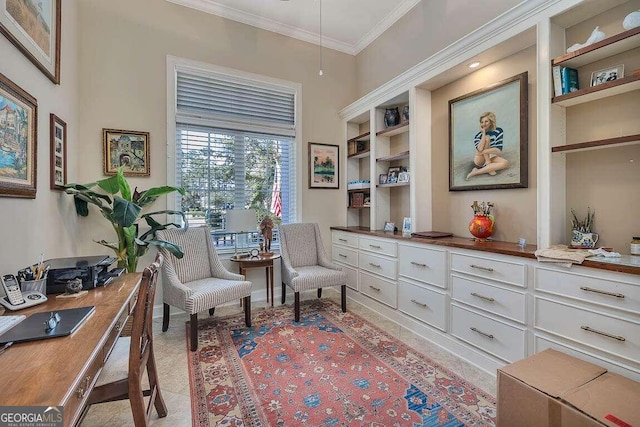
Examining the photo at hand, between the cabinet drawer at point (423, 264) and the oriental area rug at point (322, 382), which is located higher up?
the cabinet drawer at point (423, 264)

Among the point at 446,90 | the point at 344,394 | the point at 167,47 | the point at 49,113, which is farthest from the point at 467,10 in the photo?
the point at 49,113

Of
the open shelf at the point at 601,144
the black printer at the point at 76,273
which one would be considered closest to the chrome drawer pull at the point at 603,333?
the open shelf at the point at 601,144

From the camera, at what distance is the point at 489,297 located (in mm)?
2145

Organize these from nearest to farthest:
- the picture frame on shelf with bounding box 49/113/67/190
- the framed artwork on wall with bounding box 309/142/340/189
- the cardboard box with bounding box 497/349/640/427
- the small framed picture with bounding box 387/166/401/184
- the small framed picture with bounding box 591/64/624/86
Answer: the cardboard box with bounding box 497/349/640/427 → the small framed picture with bounding box 591/64/624/86 → the picture frame on shelf with bounding box 49/113/67/190 → the small framed picture with bounding box 387/166/401/184 → the framed artwork on wall with bounding box 309/142/340/189

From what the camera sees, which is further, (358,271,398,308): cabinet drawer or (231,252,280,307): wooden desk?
(231,252,280,307): wooden desk

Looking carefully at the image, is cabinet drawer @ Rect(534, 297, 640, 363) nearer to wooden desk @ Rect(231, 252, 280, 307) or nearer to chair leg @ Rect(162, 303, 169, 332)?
wooden desk @ Rect(231, 252, 280, 307)

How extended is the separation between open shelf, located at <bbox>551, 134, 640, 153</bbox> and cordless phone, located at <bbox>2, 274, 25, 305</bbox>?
123 inches

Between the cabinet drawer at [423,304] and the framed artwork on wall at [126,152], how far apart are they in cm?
300

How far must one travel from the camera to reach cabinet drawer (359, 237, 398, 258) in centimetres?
304

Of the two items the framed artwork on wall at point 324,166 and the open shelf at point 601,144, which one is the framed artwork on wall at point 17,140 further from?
the open shelf at point 601,144

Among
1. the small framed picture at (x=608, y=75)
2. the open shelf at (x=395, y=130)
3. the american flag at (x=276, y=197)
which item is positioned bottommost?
the american flag at (x=276, y=197)

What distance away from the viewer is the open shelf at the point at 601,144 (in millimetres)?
1632

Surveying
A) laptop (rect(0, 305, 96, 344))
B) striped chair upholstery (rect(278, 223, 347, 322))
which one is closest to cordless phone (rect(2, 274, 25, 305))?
laptop (rect(0, 305, 96, 344))

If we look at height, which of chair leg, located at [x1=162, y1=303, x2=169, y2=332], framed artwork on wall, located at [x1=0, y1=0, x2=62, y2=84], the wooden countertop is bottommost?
chair leg, located at [x1=162, y1=303, x2=169, y2=332]
